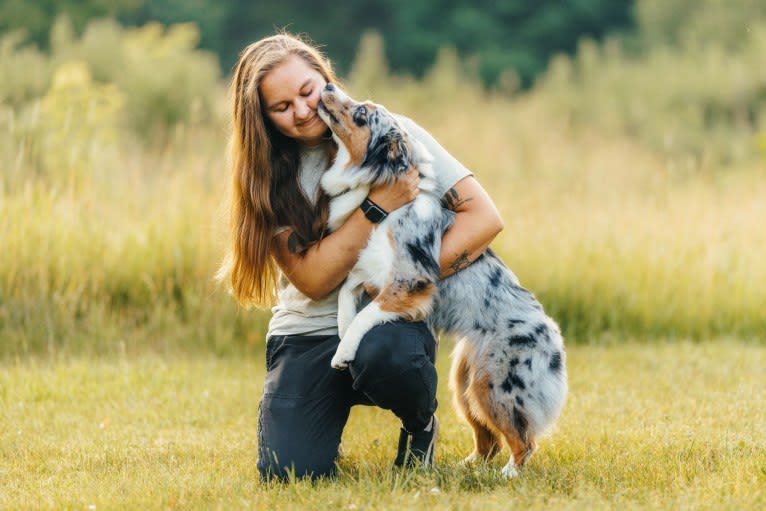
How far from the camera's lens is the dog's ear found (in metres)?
3.24

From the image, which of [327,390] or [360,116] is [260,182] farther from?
[327,390]

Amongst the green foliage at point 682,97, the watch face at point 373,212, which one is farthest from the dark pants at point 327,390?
the green foliage at point 682,97

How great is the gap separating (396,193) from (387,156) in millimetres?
133

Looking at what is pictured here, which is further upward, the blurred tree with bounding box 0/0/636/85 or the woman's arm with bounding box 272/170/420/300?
the blurred tree with bounding box 0/0/636/85

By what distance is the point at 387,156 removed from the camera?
3252mm

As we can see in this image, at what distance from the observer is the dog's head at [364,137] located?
10.6 feet

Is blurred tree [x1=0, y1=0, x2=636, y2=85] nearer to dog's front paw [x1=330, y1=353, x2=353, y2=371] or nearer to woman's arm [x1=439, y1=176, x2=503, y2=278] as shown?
woman's arm [x1=439, y1=176, x2=503, y2=278]

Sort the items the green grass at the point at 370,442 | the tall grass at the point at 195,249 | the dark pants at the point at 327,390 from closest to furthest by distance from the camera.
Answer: the green grass at the point at 370,442
the dark pants at the point at 327,390
the tall grass at the point at 195,249

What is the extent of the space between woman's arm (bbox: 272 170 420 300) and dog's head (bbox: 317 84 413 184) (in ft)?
0.18

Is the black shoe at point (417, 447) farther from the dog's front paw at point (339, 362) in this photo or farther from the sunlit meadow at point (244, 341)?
the dog's front paw at point (339, 362)

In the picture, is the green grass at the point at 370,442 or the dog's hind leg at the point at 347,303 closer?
the green grass at the point at 370,442

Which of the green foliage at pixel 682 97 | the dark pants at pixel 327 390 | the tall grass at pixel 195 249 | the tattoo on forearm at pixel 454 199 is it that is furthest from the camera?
the green foliage at pixel 682 97

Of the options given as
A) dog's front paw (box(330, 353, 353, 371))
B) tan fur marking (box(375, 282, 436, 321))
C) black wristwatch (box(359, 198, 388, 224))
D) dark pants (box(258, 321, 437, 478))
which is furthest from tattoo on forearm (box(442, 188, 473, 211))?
dog's front paw (box(330, 353, 353, 371))

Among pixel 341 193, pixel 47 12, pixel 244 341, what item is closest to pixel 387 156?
pixel 341 193
